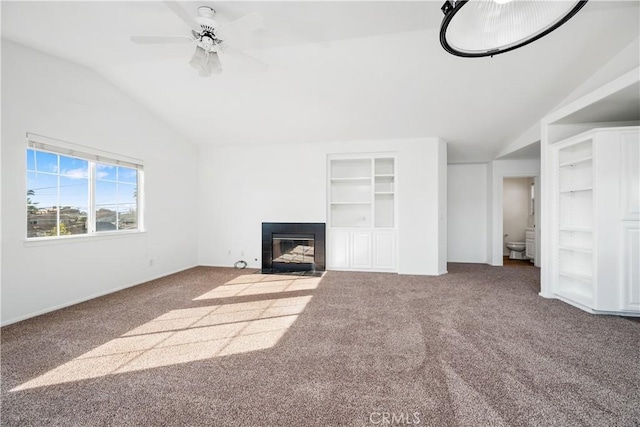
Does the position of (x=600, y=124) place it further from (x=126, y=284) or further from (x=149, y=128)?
(x=126, y=284)

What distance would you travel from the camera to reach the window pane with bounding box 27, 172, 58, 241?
3.02 m

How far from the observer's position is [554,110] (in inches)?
147

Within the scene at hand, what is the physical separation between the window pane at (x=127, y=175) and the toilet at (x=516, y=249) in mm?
8222

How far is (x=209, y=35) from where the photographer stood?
2.45 m

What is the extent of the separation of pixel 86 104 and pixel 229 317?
3401 mm

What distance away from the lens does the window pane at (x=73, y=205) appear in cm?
339

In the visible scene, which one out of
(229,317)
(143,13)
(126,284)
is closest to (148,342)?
(229,317)

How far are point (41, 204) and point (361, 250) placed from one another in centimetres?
468

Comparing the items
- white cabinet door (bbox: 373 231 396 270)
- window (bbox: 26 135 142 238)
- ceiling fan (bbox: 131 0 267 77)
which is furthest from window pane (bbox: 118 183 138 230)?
white cabinet door (bbox: 373 231 396 270)

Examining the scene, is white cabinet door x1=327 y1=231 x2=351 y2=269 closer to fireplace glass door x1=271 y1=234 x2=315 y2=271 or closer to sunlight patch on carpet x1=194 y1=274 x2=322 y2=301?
fireplace glass door x1=271 y1=234 x2=315 y2=271

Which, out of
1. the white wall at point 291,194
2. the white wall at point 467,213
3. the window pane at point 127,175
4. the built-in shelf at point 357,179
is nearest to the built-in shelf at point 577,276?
the white wall at point 291,194

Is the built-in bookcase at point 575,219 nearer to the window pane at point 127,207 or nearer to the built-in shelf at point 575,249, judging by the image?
the built-in shelf at point 575,249

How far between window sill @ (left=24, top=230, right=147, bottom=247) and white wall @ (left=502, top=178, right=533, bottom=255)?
838 centimetres

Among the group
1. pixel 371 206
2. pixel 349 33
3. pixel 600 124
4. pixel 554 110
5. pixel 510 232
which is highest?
pixel 349 33
